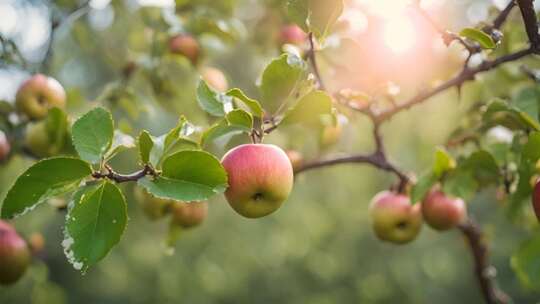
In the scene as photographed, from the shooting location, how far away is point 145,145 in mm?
1052

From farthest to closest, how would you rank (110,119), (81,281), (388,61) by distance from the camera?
(81,281)
(388,61)
(110,119)

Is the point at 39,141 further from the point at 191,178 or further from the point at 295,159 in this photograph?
the point at 191,178

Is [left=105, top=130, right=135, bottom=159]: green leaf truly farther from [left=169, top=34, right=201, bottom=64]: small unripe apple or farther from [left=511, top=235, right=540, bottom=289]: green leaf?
[left=511, top=235, right=540, bottom=289]: green leaf

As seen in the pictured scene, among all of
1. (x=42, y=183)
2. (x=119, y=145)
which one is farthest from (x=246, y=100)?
(x=42, y=183)

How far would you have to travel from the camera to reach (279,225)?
7.44 metres

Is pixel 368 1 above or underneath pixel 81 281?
above

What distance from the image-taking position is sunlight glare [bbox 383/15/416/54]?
196 cm

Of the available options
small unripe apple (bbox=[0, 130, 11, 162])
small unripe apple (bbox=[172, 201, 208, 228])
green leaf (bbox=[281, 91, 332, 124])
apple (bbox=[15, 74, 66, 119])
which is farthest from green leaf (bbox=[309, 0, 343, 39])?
small unripe apple (bbox=[0, 130, 11, 162])

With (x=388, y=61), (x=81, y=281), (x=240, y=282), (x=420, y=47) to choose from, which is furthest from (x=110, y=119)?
(x=81, y=281)

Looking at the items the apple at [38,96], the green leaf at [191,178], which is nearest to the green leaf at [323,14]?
the green leaf at [191,178]

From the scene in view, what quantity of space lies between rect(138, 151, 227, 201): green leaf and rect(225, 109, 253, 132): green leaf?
107 mm

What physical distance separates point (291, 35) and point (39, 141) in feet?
3.36

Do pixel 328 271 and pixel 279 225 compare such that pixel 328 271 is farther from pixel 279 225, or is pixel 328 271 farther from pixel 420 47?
pixel 420 47

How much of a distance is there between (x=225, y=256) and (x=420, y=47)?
19.9 ft
